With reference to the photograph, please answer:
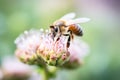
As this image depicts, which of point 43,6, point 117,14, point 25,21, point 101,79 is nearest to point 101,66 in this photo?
point 101,79

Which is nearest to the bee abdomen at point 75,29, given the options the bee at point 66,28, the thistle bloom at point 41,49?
the bee at point 66,28

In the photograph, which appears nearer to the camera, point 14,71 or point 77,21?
point 77,21

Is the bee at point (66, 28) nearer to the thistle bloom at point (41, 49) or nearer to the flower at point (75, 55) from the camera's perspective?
the thistle bloom at point (41, 49)

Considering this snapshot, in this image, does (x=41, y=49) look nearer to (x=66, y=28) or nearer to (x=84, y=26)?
(x=66, y=28)

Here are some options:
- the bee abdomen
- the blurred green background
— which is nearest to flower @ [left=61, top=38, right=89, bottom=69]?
the bee abdomen

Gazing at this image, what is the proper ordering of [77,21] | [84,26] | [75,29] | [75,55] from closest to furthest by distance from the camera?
[77,21]
[75,29]
[75,55]
[84,26]

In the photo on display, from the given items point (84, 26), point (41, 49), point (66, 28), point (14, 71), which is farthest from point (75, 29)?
point (84, 26)

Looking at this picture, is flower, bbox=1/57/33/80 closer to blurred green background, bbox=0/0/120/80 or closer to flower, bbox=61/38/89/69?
blurred green background, bbox=0/0/120/80
